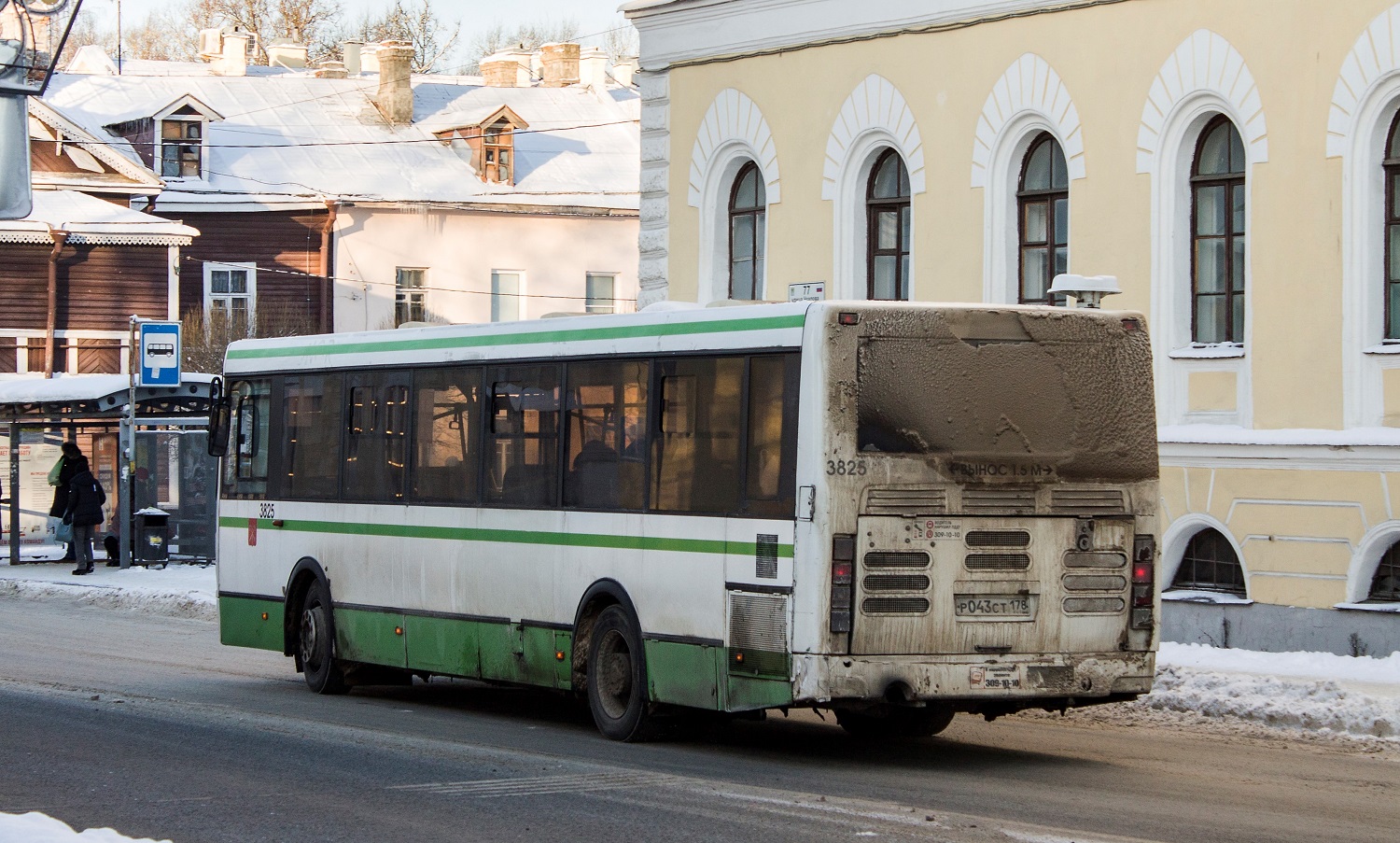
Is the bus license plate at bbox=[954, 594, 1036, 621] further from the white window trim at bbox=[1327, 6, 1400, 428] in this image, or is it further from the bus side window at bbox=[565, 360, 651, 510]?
the white window trim at bbox=[1327, 6, 1400, 428]

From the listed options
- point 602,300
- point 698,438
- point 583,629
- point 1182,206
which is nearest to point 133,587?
point 1182,206

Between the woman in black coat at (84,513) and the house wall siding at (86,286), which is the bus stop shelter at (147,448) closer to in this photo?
the woman in black coat at (84,513)

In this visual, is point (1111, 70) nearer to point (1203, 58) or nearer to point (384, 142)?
point (1203, 58)

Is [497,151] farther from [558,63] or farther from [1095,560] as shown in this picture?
[1095,560]

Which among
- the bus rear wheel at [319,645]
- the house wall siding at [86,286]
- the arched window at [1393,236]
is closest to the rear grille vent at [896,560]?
the bus rear wheel at [319,645]

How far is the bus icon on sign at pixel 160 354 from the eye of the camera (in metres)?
29.0

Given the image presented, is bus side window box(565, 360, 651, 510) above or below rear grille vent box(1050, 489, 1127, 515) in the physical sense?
above

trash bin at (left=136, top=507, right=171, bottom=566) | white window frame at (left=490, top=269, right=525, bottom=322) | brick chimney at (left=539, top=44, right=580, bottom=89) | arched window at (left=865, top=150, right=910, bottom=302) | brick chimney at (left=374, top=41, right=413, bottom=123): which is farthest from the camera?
brick chimney at (left=539, top=44, right=580, bottom=89)

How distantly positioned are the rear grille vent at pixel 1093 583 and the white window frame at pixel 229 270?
41.1m

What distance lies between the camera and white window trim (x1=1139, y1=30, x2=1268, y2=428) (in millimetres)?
18391

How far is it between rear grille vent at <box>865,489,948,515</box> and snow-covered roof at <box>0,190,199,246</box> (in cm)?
3729

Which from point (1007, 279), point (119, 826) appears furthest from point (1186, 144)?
point (119, 826)

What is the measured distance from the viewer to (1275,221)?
59.2ft

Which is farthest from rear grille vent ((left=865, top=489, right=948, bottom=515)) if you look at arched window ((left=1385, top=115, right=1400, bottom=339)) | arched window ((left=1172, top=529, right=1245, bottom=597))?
arched window ((left=1172, top=529, right=1245, bottom=597))
